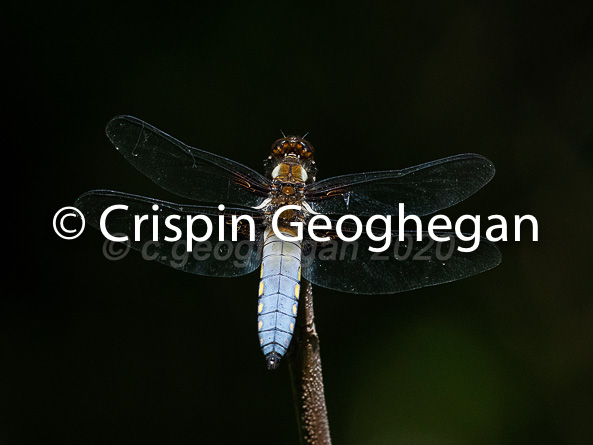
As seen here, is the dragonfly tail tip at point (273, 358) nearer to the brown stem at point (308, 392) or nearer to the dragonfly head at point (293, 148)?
the brown stem at point (308, 392)

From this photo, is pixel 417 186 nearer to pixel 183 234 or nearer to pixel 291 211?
pixel 291 211

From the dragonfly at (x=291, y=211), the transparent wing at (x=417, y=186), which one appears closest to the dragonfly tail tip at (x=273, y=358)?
the dragonfly at (x=291, y=211)

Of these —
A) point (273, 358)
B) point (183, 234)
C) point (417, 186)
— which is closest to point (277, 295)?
point (273, 358)

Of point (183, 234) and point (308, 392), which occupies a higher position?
point (183, 234)

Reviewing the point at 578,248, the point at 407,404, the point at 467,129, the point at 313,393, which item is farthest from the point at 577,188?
the point at 313,393

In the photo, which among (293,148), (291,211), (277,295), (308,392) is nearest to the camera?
(308,392)

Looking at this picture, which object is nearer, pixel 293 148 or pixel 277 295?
pixel 277 295
